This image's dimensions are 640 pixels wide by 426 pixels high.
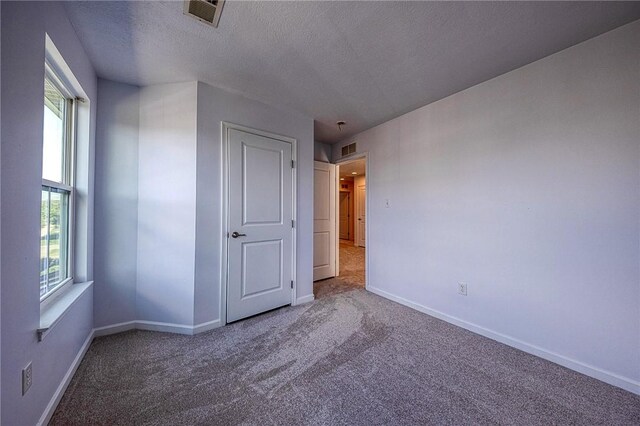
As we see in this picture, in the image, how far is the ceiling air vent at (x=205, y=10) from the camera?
145cm

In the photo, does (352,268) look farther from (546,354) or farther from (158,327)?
(158,327)

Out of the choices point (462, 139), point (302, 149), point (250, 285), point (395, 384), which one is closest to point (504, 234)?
point (462, 139)

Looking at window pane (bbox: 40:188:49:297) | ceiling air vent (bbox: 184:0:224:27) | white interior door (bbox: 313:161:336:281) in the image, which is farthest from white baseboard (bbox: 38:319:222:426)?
ceiling air vent (bbox: 184:0:224:27)

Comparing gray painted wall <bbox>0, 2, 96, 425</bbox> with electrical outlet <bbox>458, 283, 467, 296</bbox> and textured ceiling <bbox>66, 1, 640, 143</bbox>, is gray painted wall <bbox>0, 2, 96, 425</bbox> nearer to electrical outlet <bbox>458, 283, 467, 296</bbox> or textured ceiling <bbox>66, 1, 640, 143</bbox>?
textured ceiling <bbox>66, 1, 640, 143</bbox>

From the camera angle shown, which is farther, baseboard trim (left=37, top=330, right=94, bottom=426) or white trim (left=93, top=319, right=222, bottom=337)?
white trim (left=93, top=319, right=222, bottom=337)

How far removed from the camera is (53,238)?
5.49ft

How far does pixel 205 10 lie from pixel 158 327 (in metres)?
2.68

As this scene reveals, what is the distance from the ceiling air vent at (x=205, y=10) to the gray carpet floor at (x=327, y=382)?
96.4 inches

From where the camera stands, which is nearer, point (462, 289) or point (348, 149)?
point (462, 289)

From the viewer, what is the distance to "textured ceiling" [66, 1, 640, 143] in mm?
1505

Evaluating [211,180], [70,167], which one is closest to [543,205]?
[211,180]

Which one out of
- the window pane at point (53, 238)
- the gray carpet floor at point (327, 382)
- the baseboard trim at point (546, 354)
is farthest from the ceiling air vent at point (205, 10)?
the baseboard trim at point (546, 354)

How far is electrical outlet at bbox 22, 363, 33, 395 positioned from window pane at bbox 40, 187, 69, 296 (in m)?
0.52

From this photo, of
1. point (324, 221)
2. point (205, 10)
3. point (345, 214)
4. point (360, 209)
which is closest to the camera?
point (205, 10)
